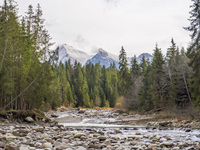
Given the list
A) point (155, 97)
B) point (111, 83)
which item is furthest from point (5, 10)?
point (111, 83)

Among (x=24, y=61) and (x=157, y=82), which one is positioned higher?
(x=24, y=61)

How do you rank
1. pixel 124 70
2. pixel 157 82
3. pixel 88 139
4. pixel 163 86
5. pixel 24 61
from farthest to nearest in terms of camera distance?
pixel 124 70, pixel 157 82, pixel 163 86, pixel 24 61, pixel 88 139

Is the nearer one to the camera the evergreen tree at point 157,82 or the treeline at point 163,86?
the treeline at point 163,86

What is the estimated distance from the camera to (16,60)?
750 inches

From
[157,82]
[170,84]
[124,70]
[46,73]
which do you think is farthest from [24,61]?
[124,70]

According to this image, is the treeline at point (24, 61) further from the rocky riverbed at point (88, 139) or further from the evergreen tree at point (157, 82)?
the evergreen tree at point (157, 82)

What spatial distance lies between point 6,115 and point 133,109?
26.5m

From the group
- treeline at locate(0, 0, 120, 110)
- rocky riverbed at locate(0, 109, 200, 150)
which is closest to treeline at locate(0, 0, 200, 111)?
treeline at locate(0, 0, 120, 110)

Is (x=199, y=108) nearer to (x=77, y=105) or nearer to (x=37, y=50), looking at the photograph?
(x=37, y=50)

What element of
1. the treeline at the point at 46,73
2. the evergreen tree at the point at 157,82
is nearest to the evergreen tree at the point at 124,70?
the treeline at the point at 46,73

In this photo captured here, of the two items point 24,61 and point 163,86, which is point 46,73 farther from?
point 163,86

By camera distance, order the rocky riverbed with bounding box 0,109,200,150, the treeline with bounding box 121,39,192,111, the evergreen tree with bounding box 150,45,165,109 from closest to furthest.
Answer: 1. the rocky riverbed with bounding box 0,109,200,150
2. the treeline with bounding box 121,39,192,111
3. the evergreen tree with bounding box 150,45,165,109

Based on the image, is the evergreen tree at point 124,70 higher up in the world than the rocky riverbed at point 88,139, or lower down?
higher up

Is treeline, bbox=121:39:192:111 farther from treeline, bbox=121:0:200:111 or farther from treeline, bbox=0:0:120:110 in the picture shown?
treeline, bbox=0:0:120:110
